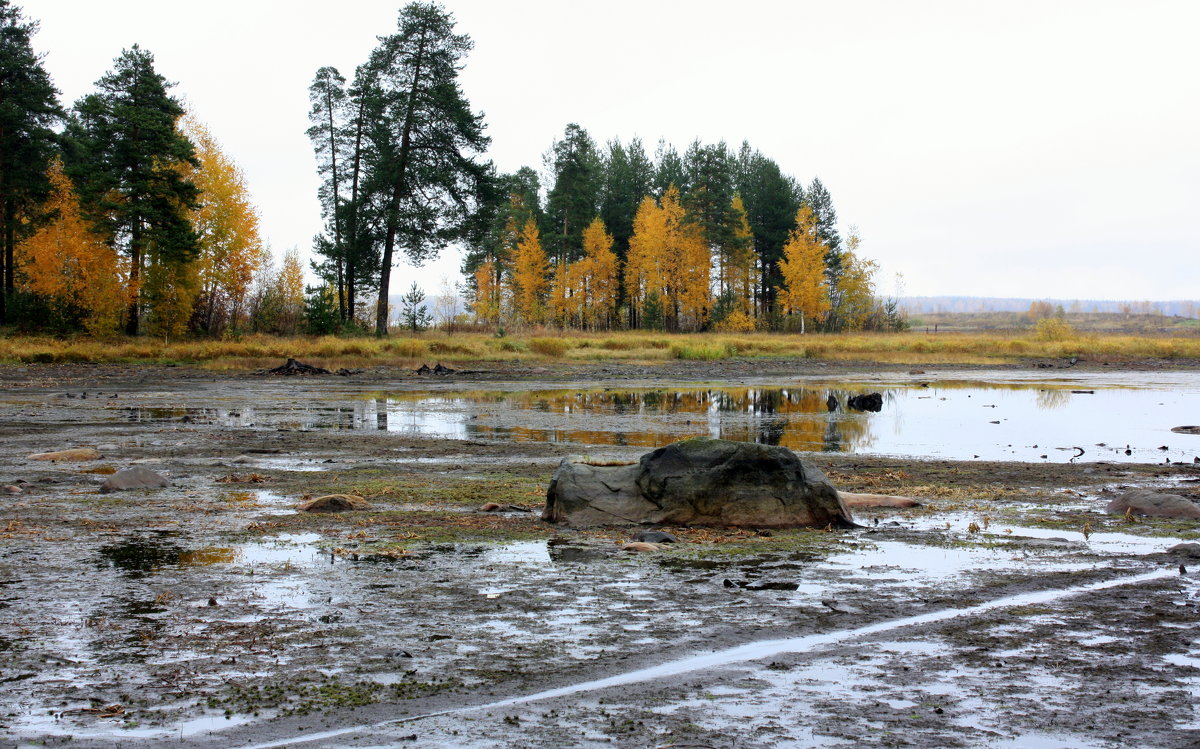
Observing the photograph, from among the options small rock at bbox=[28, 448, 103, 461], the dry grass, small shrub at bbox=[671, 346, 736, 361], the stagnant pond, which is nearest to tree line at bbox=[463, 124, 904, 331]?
the dry grass

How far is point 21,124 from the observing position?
46.6 metres

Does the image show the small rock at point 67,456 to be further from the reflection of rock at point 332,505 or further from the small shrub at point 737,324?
the small shrub at point 737,324

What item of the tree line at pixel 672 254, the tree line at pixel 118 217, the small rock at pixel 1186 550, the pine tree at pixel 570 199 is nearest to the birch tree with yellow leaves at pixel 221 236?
the tree line at pixel 118 217

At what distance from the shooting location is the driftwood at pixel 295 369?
118 feet

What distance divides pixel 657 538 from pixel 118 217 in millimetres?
43314

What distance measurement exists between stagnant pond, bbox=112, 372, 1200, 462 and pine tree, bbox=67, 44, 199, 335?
19.7m

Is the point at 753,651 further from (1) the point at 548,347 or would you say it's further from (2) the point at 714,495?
(1) the point at 548,347

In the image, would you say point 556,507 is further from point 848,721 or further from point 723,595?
point 848,721

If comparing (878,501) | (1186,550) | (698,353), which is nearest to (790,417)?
(878,501)

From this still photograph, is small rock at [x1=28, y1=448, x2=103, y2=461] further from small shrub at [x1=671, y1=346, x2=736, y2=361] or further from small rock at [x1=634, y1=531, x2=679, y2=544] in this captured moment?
small shrub at [x1=671, y1=346, x2=736, y2=361]

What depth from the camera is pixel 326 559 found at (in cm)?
732

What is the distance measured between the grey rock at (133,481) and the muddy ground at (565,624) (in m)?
0.31

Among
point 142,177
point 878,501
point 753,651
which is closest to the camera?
point 753,651

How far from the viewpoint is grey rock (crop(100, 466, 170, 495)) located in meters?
10.5
